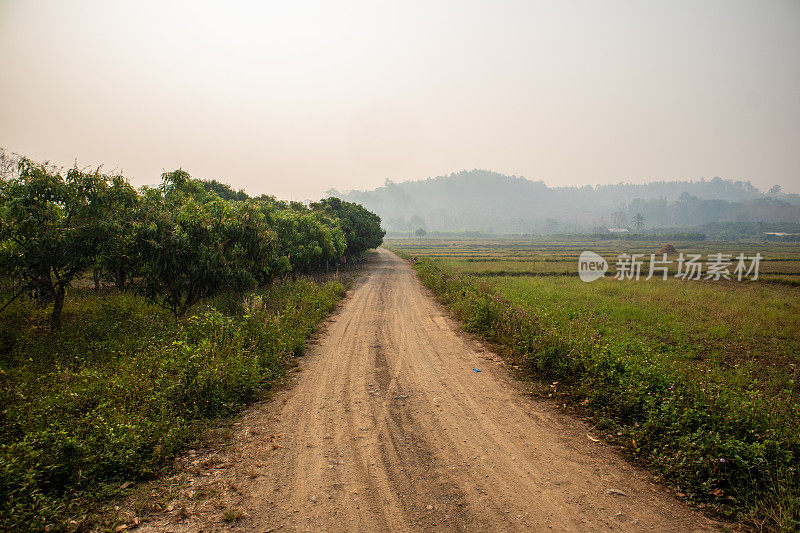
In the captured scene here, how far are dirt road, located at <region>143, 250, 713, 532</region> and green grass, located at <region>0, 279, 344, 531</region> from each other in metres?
0.76

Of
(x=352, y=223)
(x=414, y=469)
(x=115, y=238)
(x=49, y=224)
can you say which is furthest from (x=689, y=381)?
(x=352, y=223)

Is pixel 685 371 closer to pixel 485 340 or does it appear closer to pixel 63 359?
pixel 485 340

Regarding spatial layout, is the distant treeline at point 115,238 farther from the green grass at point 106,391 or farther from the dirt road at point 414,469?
the dirt road at point 414,469

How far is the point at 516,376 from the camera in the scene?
27.2 ft

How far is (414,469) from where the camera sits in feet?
16.0

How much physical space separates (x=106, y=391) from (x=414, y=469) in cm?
539

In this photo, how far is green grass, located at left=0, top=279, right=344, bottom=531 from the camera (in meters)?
4.08

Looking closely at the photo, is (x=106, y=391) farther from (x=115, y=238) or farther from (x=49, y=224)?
(x=49, y=224)

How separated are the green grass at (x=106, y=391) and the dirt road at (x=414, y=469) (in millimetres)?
765

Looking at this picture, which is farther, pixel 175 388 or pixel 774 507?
pixel 175 388

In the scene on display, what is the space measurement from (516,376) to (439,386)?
2.00 metres

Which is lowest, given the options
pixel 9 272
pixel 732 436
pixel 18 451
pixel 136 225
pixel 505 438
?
pixel 505 438

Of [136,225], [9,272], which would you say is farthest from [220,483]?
[9,272]

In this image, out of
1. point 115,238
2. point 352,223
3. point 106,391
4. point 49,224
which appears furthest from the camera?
point 352,223
